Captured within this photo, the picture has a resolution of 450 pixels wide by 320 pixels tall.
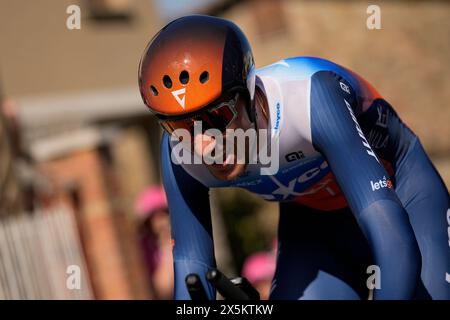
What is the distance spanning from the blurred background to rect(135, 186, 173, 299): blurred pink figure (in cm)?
1

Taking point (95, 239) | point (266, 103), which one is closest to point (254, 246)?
point (95, 239)

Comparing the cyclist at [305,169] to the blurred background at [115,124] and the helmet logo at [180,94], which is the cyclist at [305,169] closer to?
the helmet logo at [180,94]

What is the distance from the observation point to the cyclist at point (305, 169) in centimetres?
311

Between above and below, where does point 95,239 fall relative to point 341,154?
below

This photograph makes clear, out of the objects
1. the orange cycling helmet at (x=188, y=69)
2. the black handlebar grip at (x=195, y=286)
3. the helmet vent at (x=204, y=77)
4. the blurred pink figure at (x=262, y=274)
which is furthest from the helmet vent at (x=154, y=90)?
the blurred pink figure at (x=262, y=274)

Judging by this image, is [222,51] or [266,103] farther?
[266,103]

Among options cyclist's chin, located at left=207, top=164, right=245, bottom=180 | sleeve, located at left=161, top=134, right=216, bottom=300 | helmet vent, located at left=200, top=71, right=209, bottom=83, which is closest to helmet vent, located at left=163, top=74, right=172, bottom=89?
helmet vent, located at left=200, top=71, right=209, bottom=83

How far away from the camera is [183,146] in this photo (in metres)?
3.40

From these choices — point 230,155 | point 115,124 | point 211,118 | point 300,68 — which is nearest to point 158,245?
point 300,68

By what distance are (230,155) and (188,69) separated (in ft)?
1.26

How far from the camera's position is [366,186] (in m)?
3.10
